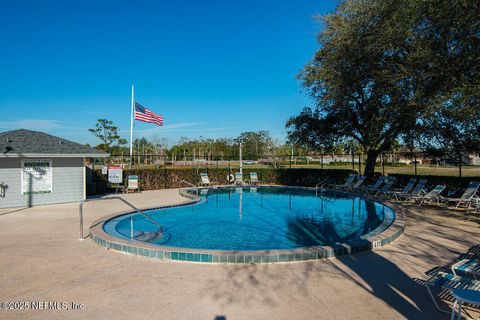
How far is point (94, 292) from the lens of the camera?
435cm

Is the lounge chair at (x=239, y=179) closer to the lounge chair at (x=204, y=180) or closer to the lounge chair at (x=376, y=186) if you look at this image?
the lounge chair at (x=204, y=180)

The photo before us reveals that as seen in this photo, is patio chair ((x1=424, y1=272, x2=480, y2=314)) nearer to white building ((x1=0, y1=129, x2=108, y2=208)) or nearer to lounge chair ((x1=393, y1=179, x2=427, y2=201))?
lounge chair ((x1=393, y1=179, x2=427, y2=201))

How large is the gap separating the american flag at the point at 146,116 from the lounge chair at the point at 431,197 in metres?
15.4

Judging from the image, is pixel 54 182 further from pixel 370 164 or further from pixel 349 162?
pixel 349 162

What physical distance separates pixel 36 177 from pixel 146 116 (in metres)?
9.43

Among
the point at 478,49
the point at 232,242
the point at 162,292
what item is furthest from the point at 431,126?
the point at 162,292

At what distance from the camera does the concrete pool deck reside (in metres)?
3.80

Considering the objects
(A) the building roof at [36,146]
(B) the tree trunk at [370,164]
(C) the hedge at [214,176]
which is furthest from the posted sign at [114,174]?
(B) the tree trunk at [370,164]

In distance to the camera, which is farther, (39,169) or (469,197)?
(39,169)

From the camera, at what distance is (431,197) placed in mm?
12008

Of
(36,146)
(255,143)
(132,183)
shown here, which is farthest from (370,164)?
(255,143)

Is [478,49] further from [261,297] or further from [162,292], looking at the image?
[162,292]

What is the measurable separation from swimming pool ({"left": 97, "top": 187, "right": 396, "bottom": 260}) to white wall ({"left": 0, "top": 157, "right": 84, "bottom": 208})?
164 inches

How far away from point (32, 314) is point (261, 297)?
106 inches
